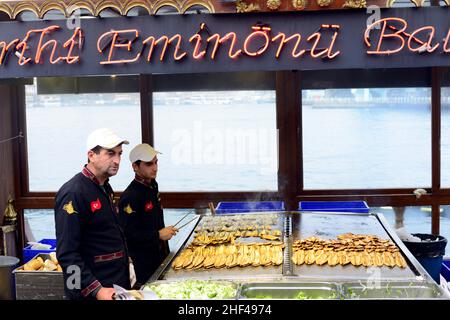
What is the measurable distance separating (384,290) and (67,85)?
4.60 metres

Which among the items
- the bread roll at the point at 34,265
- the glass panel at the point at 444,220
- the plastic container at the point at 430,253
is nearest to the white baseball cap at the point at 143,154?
the bread roll at the point at 34,265

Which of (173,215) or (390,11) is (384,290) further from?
(173,215)

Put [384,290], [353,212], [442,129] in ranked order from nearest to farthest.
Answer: [384,290], [353,212], [442,129]

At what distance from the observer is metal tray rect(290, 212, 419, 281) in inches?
153

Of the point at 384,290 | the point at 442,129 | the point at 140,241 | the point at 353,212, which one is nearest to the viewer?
the point at 384,290

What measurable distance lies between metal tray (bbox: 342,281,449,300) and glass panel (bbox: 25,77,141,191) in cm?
387

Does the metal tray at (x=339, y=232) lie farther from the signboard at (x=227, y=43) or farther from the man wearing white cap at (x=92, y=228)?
the signboard at (x=227, y=43)

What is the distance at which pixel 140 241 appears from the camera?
477 cm

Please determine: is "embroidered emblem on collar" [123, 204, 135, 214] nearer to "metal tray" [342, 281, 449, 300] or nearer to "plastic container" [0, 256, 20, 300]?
"plastic container" [0, 256, 20, 300]

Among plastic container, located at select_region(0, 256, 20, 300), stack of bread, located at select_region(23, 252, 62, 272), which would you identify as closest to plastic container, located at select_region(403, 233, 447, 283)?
stack of bread, located at select_region(23, 252, 62, 272)

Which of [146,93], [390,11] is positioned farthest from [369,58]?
[146,93]

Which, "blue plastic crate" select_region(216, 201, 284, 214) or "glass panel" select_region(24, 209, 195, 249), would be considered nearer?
"blue plastic crate" select_region(216, 201, 284, 214)

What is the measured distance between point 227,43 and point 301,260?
5.29ft

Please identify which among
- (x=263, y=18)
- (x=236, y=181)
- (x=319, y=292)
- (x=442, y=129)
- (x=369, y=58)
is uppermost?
(x=263, y=18)
